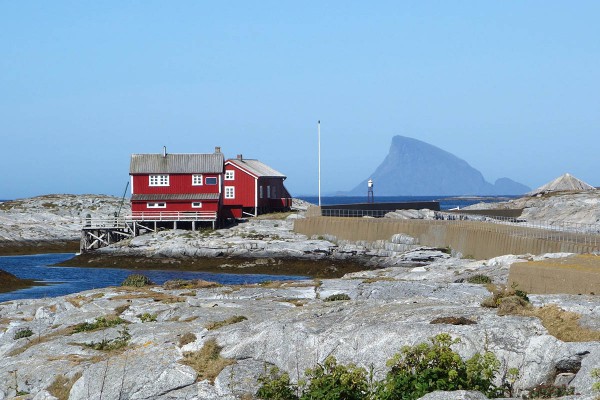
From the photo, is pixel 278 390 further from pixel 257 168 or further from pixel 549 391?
pixel 257 168

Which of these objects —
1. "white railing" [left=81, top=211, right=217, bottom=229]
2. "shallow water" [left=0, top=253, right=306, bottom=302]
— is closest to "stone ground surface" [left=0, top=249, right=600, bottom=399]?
"shallow water" [left=0, top=253, right=306, bottom=302]

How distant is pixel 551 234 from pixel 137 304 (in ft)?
84.6

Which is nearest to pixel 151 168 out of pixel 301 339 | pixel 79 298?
pixel 79 298

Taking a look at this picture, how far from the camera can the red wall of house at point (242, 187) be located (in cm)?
7950

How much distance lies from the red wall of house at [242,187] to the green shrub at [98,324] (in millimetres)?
55164

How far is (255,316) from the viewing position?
74.4ft

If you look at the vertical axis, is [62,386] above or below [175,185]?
below

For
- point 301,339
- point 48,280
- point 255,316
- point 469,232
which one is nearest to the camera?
point 301,339

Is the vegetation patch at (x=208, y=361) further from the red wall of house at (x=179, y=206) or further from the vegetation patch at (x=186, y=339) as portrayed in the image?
the red wall of house at (x=179, y=206)

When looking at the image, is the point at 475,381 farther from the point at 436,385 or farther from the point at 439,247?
the point at 439,247

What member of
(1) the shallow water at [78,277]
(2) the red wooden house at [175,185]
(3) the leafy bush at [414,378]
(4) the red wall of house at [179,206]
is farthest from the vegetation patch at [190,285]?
(4) the red wall of house at [179,206]

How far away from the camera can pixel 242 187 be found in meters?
79.7

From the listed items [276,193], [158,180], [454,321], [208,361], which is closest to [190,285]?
[208,361]

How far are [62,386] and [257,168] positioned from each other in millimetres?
65980
